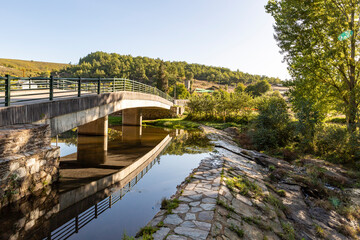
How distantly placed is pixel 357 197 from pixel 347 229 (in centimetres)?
255

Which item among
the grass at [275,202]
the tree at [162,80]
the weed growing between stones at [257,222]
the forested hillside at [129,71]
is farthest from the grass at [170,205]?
the forested hillside at [129,71]

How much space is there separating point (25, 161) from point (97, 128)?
11.3 meters

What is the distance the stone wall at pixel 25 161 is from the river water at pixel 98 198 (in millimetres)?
304

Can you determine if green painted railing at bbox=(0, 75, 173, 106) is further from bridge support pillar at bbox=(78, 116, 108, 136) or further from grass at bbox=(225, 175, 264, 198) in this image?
grass at bbox=(225, 175, 264, 198)

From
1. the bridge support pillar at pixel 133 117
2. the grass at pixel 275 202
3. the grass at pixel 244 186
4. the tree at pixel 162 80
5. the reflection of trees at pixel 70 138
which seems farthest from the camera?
the tree at pixel 162 80

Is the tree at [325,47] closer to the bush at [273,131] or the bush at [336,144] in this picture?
the bush at [336,144]

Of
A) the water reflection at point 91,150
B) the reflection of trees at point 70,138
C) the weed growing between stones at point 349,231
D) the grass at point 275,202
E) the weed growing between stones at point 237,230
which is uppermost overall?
the weed growing between stones at point 237,230

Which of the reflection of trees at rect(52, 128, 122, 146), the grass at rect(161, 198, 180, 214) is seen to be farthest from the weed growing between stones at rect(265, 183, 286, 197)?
the reflection of trees at rect(52, 128, 122, 146)

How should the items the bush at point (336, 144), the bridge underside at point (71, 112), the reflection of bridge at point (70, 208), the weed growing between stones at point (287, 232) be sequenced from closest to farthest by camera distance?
the weed growing between stones at point (287, 232)
the reflection of bridge at point (70, 208)
the bridge underside at point (71, 112)
the bush at point (336, 144)

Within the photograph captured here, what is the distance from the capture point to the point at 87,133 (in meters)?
17.5

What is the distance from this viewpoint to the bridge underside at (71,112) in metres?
6.39

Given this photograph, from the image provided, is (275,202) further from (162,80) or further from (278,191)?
(162,80)

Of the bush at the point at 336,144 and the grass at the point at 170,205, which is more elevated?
the bush at the point at 336,144

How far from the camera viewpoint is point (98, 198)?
6941 millimetres
